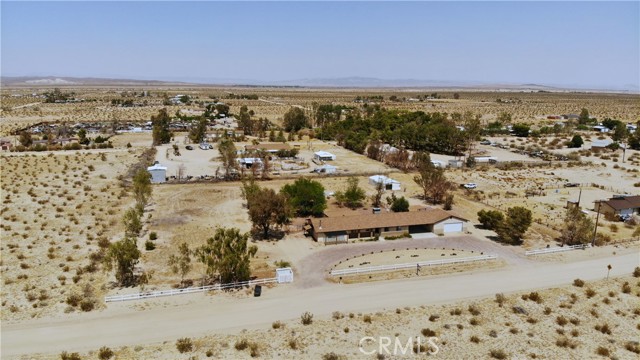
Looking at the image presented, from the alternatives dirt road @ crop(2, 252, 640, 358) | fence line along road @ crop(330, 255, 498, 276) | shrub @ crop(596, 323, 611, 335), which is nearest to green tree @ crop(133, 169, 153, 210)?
dirt road @ crop(2, 252, 640, 358)

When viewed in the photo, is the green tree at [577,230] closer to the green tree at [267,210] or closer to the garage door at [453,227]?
the garage door at [453,227]

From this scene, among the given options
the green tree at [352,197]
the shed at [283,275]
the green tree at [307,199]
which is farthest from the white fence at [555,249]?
the shed at [283,275]

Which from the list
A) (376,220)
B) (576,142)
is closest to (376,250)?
(376,220)

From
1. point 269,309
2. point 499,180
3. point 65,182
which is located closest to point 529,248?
point 269,309

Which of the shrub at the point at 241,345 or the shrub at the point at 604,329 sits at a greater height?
the shrub at the point at 604,329

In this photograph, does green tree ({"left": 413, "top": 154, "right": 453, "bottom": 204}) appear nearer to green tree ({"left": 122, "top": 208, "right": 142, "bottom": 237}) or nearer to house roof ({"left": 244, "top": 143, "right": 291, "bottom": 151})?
green tree ({"left": 122, "top": 208, "right": 142, "bottom": 237})

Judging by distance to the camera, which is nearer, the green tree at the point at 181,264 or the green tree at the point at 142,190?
the green tree at the point at 181,264
